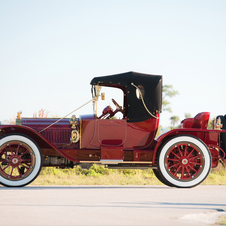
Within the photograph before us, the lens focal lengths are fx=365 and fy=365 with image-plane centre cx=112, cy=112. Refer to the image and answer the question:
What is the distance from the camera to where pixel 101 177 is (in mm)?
10438

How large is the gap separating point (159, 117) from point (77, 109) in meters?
1.89

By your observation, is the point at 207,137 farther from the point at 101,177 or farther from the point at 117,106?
the point at 101,177

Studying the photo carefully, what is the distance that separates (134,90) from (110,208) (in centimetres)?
365

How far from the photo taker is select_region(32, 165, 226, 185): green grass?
9.44 m

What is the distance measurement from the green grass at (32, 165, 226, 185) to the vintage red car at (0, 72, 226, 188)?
52.6 inches

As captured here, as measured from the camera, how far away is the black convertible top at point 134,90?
811cm

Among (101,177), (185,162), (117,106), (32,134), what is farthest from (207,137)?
(32,134)

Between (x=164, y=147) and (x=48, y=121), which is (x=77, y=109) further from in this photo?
(x=164, y=147)

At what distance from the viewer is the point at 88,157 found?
8.02 m

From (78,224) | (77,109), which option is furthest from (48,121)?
(78,224)

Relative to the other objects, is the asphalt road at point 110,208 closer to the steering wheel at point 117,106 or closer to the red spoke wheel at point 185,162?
the red spoke wheel at point 185,162

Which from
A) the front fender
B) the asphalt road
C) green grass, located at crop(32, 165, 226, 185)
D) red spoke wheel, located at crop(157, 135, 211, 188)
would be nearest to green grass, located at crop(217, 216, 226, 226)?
the asphalt road

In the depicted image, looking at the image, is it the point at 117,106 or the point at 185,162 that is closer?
the point at 185,162

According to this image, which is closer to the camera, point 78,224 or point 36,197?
point 78,224
